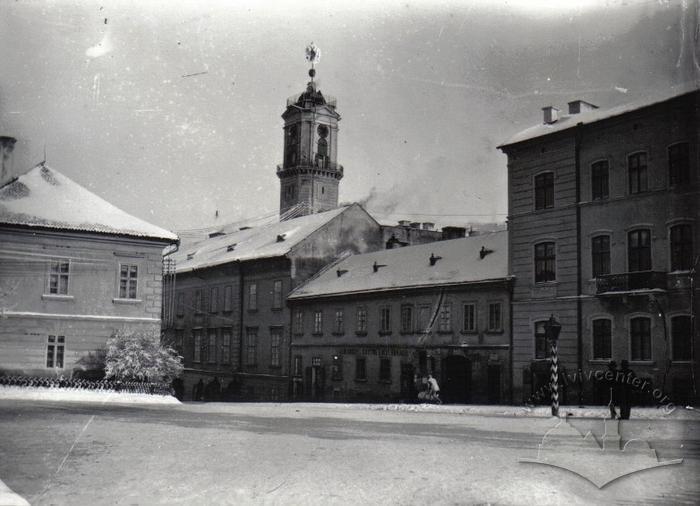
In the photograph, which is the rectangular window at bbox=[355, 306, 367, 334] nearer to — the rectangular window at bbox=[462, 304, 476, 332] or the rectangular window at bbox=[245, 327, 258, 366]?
the rectangular window at bbox=[245, 327, 258, 366]

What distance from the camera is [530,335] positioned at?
3041cm

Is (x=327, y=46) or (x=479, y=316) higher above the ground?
(x=327, y=46)

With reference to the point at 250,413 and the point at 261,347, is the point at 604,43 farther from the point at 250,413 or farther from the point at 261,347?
the point at 261,347

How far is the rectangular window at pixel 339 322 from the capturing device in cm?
4053

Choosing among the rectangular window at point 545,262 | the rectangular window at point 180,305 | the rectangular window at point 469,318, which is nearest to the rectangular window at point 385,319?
the rectangular window at point 469,318

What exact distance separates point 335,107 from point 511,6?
5.50 metres

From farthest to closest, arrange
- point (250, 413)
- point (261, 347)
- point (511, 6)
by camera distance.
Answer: point (261, 347), point (250, 413), point (511, 6)

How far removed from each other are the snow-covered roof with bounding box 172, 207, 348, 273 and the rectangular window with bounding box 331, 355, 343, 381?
7.03 m

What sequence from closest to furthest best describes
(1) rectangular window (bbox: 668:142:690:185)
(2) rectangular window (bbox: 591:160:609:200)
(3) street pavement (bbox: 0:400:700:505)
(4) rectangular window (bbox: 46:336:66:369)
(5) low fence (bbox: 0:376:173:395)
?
(3) street pavement (bbox: 0:400:700:505)
(1) rectangular window (bbox: 668:142:690:185)
(5) low fence (bbox: 0:376:173:395)
(4) rectangular window (bbox: 46:336:66:369)
(2) rectangular window (bbox: 591:160:609:200)

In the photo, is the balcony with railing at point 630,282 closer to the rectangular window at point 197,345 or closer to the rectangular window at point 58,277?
the rectangular window at point 58,277

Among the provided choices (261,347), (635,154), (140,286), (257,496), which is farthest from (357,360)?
(257,496)

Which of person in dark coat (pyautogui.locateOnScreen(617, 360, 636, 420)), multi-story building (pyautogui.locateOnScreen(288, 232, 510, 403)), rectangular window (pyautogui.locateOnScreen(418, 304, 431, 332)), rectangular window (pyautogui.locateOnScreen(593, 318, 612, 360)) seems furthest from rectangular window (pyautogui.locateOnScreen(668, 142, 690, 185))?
rectangular window (pyautogui.locateOnScreen(418, 304, 431, 332))

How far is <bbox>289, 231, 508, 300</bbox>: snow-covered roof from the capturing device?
34188mm

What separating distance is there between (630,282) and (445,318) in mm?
10286
